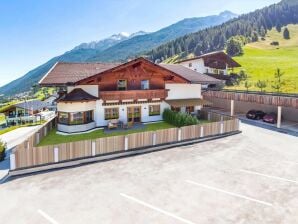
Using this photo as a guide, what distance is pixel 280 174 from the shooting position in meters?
15.6

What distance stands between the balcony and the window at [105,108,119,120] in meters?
1.55

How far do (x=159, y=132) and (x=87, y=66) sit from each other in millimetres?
15079

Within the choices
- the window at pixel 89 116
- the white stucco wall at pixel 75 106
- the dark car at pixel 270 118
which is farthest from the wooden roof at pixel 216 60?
the white stucco wall at pixel 75 106

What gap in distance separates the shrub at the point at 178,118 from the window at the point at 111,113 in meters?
6.07

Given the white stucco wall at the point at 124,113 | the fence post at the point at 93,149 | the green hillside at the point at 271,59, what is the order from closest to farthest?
the fence post at the point at 93,149 → the white stucco wall at the point at 124,113 → the green hillside at the point at 271,59

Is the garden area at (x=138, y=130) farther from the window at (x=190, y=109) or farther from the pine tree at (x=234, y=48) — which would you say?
the pine tree at (x=234, y=48)

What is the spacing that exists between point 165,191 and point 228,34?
134808mm

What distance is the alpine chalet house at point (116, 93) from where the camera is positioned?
2491 centimetres

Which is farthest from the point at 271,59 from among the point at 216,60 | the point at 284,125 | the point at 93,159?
the point at 93,159


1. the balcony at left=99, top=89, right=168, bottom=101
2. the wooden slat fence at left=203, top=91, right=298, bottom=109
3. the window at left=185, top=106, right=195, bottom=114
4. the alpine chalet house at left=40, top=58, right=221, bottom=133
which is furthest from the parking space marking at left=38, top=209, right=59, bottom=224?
the wooden slat fence at left=203, top=91, right=298, bottom=109

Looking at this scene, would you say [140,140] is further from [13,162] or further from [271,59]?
[271,59]

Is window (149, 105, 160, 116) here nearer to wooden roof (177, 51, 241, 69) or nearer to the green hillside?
wooden roof (177, 51, 241, 69)

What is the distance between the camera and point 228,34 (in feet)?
436

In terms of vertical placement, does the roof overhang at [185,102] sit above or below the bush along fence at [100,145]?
above
